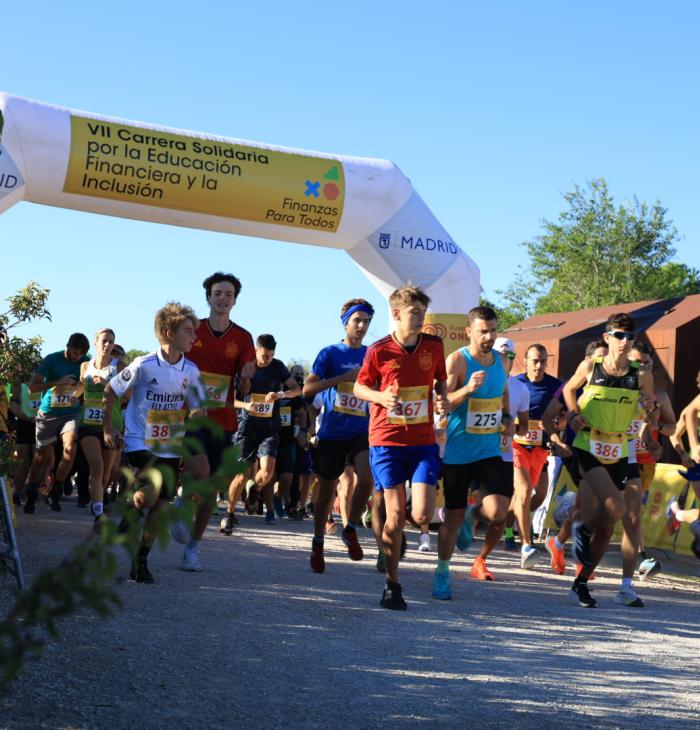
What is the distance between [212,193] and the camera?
1507 cm

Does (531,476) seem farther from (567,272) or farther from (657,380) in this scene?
(567,272)

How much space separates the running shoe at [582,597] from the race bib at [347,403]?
85.2 inches

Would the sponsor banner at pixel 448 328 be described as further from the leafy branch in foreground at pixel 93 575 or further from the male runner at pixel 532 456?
the leafy branch in foreground at pixel 93 575

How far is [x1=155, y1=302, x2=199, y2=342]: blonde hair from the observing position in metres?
7.77

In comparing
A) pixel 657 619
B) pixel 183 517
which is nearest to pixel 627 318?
pixel 657 619

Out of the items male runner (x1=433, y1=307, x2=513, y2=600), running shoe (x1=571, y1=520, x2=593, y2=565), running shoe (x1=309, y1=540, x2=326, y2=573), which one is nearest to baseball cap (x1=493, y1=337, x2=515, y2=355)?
male runner (x1=433, y1=307, x2=513, y2=600)

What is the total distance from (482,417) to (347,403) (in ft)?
4.30

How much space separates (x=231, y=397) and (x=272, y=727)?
465 cm

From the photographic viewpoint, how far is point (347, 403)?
30.2 feet

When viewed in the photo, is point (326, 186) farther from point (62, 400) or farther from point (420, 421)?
point (420, 421)

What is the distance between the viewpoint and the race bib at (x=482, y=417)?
8.29 m

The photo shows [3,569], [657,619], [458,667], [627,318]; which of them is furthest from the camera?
[627,318]

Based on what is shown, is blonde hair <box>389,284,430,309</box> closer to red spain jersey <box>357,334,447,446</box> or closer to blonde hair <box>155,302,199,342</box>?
red spain jersey <box>357,334,447,446</box>

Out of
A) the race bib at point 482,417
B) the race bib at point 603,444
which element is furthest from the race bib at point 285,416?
the race bib at point 603,444
